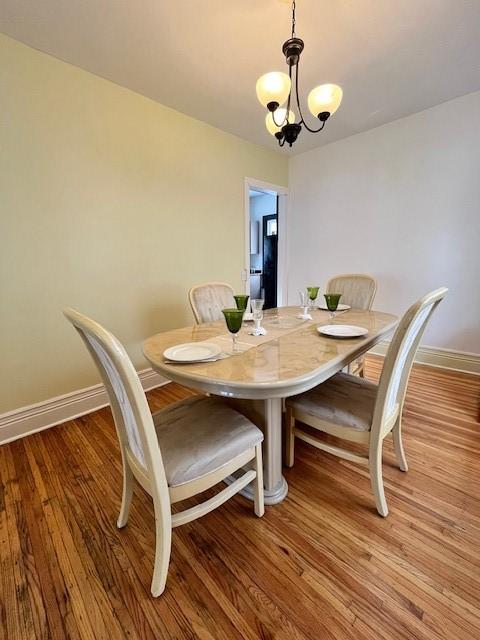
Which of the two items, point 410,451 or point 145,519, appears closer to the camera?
point 145,519

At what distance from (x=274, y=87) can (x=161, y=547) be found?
2.06 meters

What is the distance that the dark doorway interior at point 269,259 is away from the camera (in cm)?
517

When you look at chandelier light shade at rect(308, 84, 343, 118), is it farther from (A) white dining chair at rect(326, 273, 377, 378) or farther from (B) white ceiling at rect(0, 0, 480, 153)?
(A) white dining chair at rect(326, 273, 377, 378)

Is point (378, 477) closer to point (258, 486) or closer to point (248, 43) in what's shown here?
point (258, 486)

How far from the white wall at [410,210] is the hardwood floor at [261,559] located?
175 cm

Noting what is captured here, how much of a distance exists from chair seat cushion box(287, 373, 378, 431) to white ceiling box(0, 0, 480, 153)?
2.06 meters

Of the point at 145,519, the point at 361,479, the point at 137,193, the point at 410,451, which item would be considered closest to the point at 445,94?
the point at 137,193

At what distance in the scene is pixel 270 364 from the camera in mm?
1083

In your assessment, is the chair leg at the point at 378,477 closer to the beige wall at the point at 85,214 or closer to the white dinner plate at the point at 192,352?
the white dinner plate at the point at 192,352

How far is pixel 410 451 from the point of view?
1.68m

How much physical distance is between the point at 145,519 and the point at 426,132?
381 cm

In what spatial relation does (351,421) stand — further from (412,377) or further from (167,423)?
(412,377)

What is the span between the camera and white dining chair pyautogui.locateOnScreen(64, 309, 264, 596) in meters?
0.81

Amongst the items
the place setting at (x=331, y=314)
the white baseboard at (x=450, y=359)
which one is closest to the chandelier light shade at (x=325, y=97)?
the place setting at (x=331, y=314)
